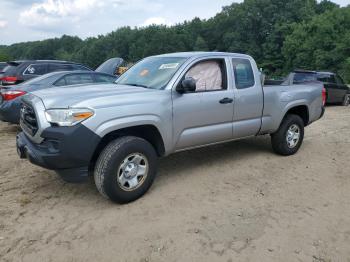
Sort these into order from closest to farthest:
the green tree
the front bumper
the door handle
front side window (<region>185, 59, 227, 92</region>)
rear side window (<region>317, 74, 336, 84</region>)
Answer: the front bumper → front side window (<region>185, 59, 227, 92</region>) → the door handle → rear side window (<region>317, 74, 336, 84</region>) → the green tree

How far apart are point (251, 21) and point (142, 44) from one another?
3539 centimetres

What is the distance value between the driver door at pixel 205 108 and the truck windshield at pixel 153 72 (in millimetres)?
206

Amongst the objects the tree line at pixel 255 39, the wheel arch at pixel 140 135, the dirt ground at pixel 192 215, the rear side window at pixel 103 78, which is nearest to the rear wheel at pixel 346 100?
the dirt ground at pixel 192 215

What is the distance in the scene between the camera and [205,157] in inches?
249

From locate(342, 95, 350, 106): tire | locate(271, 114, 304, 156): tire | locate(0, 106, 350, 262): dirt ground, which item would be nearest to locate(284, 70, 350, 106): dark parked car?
locate(342, 95, 350, 106): tire

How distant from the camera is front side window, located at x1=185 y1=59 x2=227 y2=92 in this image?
5.05 m

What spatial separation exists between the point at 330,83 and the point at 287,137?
9.19 meters

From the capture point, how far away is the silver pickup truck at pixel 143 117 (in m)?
3.91

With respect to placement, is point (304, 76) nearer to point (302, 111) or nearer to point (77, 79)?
point (302, 111)

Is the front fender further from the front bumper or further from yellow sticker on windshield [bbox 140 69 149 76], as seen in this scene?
yellow sticker on windshield [bbox 140 69 149 76]

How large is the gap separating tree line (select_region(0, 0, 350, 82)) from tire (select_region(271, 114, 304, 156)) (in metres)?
35.8

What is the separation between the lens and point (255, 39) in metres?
69.2

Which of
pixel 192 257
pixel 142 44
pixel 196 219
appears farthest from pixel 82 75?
pixel 142 44

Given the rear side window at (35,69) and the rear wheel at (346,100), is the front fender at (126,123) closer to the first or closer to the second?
the rear side window at (35,69)
